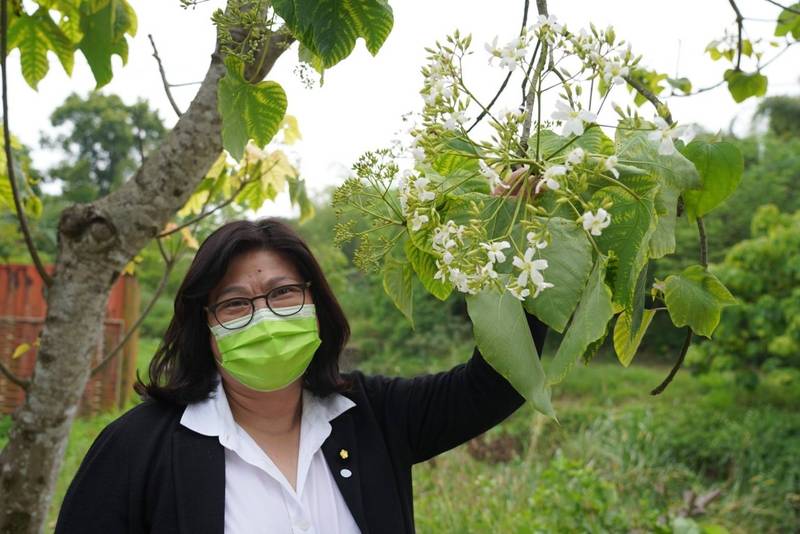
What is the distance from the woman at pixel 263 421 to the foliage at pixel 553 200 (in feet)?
2.23

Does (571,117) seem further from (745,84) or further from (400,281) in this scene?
(745,84)

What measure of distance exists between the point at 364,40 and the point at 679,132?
1.06 feet

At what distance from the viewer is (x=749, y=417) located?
6664mm

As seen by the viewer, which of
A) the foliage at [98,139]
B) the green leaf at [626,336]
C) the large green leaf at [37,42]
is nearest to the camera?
the green leaf at [626,336]

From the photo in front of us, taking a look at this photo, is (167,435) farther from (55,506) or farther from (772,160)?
(772,160)

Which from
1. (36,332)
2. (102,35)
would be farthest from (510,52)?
(36,332)

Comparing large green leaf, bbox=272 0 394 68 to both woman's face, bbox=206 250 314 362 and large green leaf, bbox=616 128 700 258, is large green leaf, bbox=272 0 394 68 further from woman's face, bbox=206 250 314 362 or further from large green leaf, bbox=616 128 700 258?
woman's face, bbox=206 250 314 362

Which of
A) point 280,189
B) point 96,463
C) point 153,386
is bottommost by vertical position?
point 96,463

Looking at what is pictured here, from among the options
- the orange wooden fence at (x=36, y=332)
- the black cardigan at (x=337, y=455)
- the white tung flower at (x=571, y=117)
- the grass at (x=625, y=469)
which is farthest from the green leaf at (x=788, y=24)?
the orange wooden fence at (x=36, y=332)

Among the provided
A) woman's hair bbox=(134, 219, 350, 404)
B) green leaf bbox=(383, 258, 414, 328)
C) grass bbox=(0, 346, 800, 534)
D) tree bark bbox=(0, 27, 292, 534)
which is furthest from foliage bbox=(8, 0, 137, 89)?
grass bbox=(0, 346, 800, 534)

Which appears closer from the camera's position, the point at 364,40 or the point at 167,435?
the point at 364,40

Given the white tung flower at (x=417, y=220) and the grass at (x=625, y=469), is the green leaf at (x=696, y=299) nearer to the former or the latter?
the white tung flower at (x=417, y=220)

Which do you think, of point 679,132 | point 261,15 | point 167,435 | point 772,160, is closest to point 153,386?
point 167,435

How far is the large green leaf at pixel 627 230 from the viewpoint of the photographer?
0.80 m
